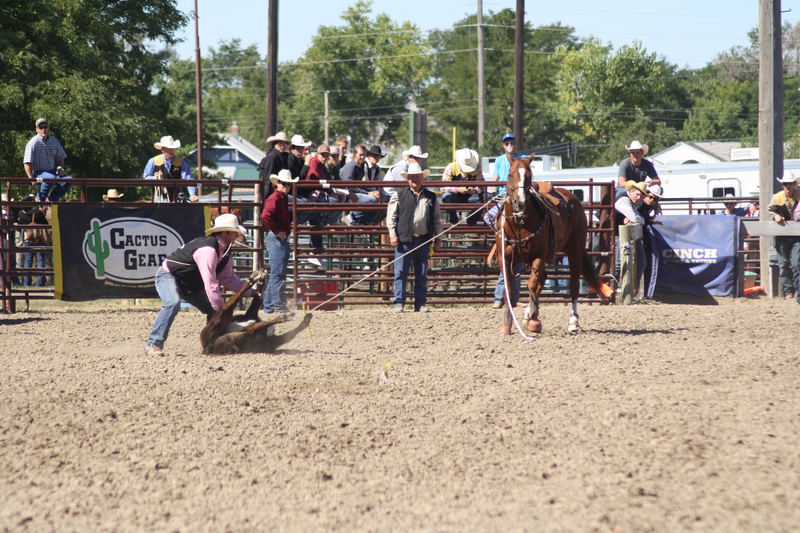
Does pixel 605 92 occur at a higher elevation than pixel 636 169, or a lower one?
higher

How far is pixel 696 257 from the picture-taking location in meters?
14.2

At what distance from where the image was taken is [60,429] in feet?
18.9

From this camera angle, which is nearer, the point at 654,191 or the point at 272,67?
the point at 654,191

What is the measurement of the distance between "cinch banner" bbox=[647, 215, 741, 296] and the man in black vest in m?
4.44

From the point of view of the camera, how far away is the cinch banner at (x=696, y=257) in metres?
14.2

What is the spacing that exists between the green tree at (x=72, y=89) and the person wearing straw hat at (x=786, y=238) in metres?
15.7

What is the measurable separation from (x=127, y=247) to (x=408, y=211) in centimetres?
411

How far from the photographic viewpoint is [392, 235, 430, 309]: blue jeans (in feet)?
38.6

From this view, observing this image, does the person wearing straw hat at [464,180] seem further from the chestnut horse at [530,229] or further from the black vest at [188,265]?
the black vest at [188,265]

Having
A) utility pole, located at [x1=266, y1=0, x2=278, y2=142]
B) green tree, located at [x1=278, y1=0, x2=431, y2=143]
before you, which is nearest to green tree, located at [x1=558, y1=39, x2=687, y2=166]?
green tree, located at [x1=278, y1=0, x2=431, y2=143]

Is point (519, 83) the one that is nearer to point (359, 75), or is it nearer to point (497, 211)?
point (497, 211)

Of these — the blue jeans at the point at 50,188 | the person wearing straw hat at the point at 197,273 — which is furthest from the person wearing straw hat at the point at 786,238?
the blue jeans at the point at 50,188

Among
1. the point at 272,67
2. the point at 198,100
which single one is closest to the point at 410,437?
the point at 272,67

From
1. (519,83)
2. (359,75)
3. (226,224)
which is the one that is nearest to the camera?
(226,224)
